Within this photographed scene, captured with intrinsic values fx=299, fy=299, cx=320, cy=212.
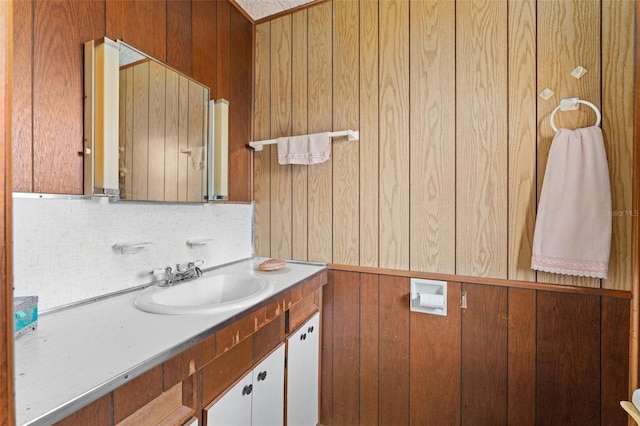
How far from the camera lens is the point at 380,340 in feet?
5.24

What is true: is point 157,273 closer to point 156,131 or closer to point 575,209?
point 156,131

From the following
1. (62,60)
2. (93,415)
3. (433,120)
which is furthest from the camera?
(433,120)

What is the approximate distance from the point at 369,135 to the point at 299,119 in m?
0.46

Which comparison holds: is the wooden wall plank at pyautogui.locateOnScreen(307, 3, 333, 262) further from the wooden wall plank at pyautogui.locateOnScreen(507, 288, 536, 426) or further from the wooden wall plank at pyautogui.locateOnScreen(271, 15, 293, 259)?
the wooden wall plank at pyautogui.locateOnScreen(507, 288, 536, 426)

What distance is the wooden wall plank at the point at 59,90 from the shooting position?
3.04 ft

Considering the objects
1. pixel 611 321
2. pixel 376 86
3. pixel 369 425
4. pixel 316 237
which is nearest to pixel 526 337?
pixel 611 321

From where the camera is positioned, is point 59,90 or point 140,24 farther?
point 140,24

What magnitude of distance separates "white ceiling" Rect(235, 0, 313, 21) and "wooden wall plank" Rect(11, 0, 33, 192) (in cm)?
115

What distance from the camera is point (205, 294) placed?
139 cm

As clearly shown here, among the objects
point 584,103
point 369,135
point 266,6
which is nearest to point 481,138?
point 584,103

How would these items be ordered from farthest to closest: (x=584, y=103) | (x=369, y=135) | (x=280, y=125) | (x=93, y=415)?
(x=280, y=125), (x=369, y=135), (x=584, y=103), (x=93, y=415)

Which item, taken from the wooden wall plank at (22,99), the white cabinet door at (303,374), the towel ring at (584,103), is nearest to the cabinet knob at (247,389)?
the white cabinet door at (303,374)

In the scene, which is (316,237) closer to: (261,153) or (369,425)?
(261,153)

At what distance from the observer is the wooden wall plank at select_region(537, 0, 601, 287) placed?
3.98ft
